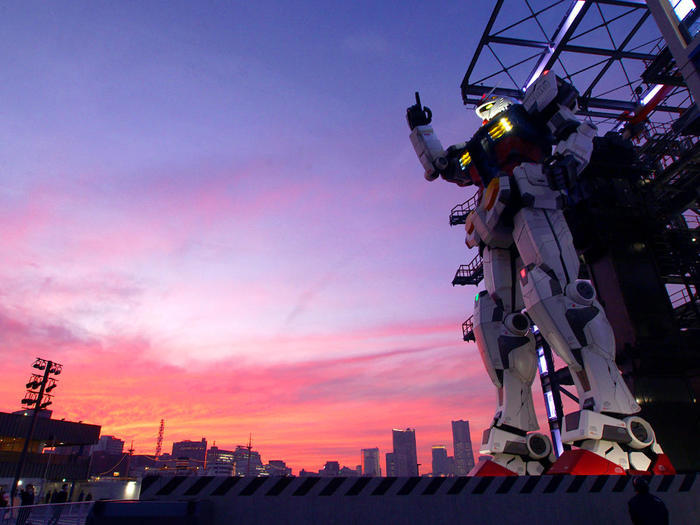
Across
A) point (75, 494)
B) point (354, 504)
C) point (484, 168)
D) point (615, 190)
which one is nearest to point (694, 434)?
point (615, 190)

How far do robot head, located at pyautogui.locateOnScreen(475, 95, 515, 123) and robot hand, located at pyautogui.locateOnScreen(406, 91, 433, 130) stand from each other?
1.01m

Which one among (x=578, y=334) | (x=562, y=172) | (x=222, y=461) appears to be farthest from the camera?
(x=222, y=461)

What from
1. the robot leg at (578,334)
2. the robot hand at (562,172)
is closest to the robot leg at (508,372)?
the robot leg at (578,334)

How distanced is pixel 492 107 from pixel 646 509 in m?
7.31

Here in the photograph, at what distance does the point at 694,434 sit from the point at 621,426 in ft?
23.9

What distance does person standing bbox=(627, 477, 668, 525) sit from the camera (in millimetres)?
3367

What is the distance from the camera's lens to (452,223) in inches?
786

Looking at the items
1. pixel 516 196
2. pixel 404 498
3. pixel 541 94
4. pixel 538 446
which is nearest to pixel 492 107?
pixel 541 94

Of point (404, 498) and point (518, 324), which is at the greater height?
point (518, 324)

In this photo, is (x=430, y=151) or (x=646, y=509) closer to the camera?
(x=646, y=509)

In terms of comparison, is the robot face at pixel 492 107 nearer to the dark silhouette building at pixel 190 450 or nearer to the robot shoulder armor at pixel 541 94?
the robot shoulder armor at pixel 541 94

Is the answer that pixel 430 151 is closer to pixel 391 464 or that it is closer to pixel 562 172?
pixel 562 172

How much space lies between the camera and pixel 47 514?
825 centimetres

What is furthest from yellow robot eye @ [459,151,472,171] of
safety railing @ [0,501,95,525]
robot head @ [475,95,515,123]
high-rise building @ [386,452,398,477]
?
high-rise building @ [386,452,398,477]
